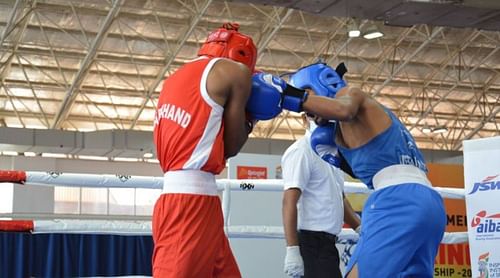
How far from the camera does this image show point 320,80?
2.78 meters

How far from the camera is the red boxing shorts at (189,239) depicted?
241 cm

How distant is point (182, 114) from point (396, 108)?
17.1 metres

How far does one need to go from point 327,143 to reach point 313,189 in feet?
2.29

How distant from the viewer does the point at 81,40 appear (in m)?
14.4

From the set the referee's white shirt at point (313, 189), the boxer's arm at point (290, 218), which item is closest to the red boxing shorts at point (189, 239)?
the boxer's arm at point (290, 218)

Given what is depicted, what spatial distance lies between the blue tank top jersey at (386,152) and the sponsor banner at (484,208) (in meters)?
1.73

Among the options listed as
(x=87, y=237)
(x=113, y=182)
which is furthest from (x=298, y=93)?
(x=87, y=237)

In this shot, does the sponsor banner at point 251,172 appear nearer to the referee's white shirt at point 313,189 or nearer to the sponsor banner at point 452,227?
the sponsor banner at point 452,227

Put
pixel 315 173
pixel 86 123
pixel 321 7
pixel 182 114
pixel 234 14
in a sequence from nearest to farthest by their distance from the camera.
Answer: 1. pixel 182 114
2. pixel 315 173
3. pixel 321 7
4. pixel 234 14
5. pixel 86 123

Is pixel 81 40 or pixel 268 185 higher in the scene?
pixel 81 40

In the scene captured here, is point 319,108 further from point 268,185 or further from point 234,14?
point 234,14

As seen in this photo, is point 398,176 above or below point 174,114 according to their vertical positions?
below

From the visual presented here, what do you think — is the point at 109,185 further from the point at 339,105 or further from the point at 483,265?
the point at 483,265

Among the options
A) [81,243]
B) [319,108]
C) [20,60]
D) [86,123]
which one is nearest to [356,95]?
[319,108]
